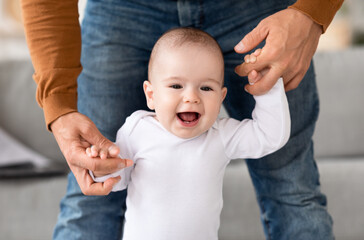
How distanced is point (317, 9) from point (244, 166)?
47.0 inches

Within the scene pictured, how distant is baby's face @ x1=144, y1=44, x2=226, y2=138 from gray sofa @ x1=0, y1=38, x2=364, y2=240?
1.02 m

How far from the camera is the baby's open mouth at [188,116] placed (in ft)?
2.81

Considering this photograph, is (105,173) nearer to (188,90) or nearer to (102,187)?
(102,187)

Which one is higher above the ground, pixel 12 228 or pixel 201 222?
pixel 201 222

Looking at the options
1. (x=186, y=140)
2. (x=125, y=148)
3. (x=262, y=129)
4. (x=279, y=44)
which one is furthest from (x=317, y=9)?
(x=125, y=148)

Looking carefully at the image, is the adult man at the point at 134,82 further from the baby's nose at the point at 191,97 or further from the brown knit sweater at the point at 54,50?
the baby's nose at the point at 191,97

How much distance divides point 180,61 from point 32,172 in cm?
126

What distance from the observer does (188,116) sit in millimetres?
862

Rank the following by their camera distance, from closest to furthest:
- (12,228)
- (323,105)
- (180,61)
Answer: (180,61), (12,228), (323,105)

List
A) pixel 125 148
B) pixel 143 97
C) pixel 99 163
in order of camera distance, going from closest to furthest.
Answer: pixel 99 163, pixel 125 148, pixel 143 97

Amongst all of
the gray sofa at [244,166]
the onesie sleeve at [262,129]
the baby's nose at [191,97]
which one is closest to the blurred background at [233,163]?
the gray sofa at [244,166]

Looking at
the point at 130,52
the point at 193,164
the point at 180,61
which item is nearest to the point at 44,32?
the point at 130,52

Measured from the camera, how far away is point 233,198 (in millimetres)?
1817

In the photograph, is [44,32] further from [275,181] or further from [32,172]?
[32,172]
